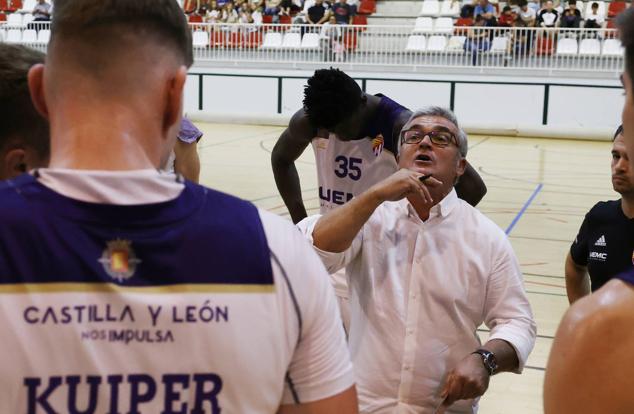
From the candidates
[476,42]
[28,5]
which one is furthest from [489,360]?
[28,5]

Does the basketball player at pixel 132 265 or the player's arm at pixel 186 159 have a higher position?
the basketball player at pixel 132 265

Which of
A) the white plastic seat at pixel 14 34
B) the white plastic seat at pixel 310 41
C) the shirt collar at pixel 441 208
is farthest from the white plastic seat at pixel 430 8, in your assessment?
the shirt collar at pixel 441 208

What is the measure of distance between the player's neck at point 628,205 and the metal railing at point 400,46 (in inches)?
592

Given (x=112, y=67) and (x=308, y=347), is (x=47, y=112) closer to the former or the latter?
(x=112, y=67)

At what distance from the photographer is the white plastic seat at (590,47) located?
1823cm

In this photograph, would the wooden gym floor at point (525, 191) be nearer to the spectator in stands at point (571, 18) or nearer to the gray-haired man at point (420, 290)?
the gray-haired man at point (420, 290)

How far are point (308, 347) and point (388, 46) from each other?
63.3ft

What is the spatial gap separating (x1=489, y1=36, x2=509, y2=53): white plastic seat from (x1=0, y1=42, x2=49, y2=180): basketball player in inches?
714

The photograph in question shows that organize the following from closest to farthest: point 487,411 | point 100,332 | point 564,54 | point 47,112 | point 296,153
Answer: point 100,332 → point 47,112 → point 487,411 → point 296,153 → point 564,54

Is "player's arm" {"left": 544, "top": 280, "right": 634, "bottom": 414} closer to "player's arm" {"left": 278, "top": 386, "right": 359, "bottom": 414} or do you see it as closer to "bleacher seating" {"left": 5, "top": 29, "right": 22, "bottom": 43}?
"player's arm" {"left": 278, "top": 386, "right": 359, "bottom": 414}

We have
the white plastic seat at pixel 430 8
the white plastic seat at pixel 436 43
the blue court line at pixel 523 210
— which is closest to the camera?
the blue court line at pixel 523 210

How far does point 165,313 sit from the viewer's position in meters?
1.18

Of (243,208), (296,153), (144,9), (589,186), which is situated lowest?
(589,186)

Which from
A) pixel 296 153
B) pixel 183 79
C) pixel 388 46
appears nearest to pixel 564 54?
pixel 388 46
